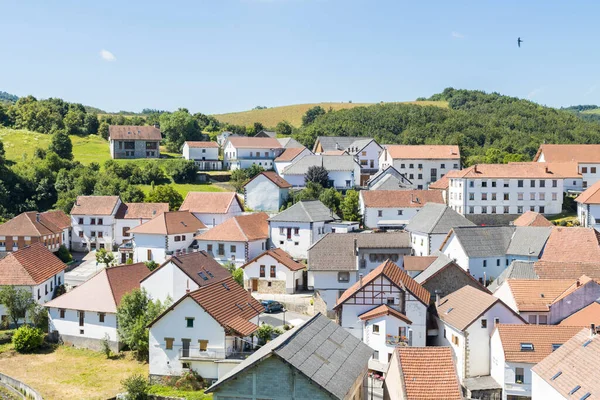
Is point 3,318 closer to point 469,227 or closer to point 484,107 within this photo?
point 469,227

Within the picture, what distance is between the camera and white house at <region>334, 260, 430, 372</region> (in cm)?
3744

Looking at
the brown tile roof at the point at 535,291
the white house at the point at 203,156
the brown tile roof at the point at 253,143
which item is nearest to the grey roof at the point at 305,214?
the brown tile roof at the point at 535,291

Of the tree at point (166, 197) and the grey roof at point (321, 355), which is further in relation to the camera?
the tree at point (166, 197)

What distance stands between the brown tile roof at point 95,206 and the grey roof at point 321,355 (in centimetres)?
4135

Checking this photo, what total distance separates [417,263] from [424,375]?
862 inches

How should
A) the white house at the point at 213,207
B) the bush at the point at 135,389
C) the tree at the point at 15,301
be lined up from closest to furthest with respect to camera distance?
1. the bush at the point at 135,389
2. the tree at the point at 15,301
3. the white house at the point at 213,207

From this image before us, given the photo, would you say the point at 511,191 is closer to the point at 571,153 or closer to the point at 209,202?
the point at 571,153

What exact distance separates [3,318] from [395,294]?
90.8 ft

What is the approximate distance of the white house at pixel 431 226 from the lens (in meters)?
53.2

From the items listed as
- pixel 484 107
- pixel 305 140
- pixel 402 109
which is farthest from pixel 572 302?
pixel 484 107

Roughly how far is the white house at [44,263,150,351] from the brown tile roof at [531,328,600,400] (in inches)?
1009

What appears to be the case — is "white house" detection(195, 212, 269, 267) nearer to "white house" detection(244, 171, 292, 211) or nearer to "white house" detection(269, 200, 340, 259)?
"white house" detection(269, 200, 340, 259)

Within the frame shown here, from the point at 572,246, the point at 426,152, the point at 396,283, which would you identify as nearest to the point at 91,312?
the point at 396,283

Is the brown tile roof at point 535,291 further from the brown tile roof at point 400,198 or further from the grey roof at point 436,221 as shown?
the brown tile roof at point 400,198
